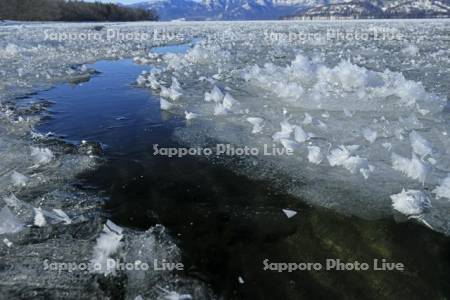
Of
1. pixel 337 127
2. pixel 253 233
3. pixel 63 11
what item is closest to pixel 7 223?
pixel 253 233

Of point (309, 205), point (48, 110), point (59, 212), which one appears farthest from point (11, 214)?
point (48, 110)

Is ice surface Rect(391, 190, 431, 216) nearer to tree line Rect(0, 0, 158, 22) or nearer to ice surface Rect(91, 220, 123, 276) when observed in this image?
ice surface Rect(91, 220, 123, 276)

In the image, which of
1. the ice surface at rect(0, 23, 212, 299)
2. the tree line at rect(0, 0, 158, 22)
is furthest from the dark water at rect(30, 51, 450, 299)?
the tree line at rect(0, 0, 158, 22)

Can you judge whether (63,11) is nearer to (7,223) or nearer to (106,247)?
(7,223)

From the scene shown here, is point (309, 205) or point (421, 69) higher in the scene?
point (421, 69)

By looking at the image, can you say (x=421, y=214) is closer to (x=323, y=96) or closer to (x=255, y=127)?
(x=255, y=127)

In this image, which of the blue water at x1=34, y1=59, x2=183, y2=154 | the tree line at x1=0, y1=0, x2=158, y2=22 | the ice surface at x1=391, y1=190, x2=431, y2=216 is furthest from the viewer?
the tree line at x1=0, y1=0, x2=158, y2=22
